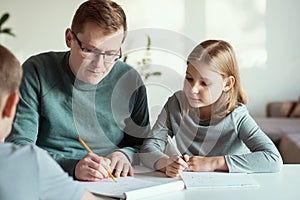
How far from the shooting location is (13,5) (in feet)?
16.1

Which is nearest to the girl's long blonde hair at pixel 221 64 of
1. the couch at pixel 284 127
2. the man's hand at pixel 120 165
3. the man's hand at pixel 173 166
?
the man's hand at pixel 173 166

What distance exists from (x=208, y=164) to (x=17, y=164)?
0.74 metres

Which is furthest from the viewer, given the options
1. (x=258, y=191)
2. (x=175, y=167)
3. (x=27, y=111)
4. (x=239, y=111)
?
(x=239, y=111)

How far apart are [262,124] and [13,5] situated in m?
2.81

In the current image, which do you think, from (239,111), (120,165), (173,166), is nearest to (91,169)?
(120,165)

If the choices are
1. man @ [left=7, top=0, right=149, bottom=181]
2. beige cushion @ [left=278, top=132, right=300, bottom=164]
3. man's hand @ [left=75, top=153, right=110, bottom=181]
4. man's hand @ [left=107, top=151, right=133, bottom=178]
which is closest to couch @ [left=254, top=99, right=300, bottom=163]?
beige cushion @ [left=278, top=132, right=300, bottom=164]

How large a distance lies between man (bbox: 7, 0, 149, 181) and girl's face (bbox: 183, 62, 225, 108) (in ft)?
0.57

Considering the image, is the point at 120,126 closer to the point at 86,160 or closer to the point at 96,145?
the point at 96,145

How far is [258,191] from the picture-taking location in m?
1.30

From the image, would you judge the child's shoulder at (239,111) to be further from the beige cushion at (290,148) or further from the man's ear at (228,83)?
the beige cushion at (290,148)

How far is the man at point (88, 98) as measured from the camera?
1528 mm

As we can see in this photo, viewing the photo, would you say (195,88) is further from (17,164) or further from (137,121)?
(17,164)

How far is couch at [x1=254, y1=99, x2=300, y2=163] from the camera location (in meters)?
3.65

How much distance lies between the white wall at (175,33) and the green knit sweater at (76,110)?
3066 mm
